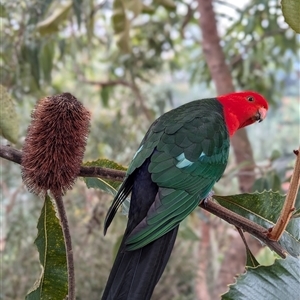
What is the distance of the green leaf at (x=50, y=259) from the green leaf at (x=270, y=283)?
0.33 meters

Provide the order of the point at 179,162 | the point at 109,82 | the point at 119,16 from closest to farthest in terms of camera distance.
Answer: the point at 179,162, the point at 119,16, the point at 109,82

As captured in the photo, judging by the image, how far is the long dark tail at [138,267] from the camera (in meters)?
0.63

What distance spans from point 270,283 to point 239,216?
0.42ft

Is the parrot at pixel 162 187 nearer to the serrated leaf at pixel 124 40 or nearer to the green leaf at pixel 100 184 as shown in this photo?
the green leaf at pixel 100 184

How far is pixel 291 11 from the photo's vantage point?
543 mm

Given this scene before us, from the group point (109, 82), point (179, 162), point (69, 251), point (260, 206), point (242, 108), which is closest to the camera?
point (69, 251)

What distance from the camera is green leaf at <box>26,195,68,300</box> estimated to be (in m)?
0.75

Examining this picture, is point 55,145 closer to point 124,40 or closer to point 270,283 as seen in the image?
point 270,283

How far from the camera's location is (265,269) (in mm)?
550

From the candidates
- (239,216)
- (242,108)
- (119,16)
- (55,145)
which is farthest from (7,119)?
(119,16)

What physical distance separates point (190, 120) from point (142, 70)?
1791 millimetres

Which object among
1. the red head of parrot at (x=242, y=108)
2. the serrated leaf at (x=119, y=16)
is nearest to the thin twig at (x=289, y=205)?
the red head of parrot at (x=242, y=108)

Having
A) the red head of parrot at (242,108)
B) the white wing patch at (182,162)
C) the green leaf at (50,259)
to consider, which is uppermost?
the red head of parrot at (242,108)

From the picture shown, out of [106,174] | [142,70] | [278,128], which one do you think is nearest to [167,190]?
[106,174]
